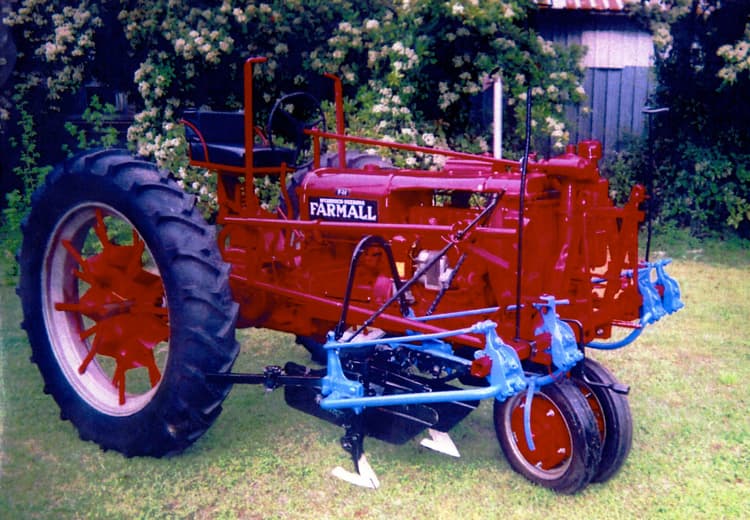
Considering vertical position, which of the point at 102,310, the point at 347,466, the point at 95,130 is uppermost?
the point at 95,130

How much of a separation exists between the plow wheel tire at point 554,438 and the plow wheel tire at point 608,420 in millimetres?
153

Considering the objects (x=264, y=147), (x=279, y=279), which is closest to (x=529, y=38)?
(x=264, y=147)

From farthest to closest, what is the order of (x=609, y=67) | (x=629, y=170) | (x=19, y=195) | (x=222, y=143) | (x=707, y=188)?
(x=609, y=67), (x=629, y=170), (x=707, y=188), (x=19, y=195), (x=222, y=143)

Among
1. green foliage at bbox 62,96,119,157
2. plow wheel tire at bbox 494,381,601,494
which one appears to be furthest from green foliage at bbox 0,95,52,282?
plow wheel tire at bbox 494,381,601,494

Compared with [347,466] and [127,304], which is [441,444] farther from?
[127,304]

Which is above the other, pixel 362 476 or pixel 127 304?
pixel 127 304

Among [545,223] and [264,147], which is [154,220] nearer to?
[264,147]

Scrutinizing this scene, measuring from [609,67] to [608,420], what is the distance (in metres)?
7.11

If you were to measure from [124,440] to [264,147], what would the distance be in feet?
5.85

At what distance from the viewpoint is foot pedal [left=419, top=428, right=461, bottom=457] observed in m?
3.61

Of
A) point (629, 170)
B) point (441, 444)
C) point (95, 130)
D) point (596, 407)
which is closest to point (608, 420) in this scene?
point (596, 407)

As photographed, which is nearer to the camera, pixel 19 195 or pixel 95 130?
pixel 19 195

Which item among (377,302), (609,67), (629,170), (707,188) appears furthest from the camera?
(609,67)

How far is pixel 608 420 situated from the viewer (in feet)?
10.7
